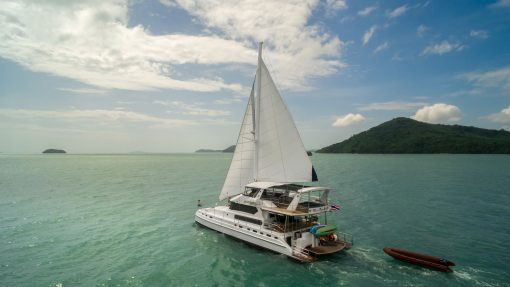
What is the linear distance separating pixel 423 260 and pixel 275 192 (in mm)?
14241

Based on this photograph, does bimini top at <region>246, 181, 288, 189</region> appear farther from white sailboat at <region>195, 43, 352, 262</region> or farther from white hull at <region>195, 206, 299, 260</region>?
white hull at <region>195, 206, 299, 260</region>

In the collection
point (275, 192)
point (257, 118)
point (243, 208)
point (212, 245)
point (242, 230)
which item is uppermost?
point (257, 118)

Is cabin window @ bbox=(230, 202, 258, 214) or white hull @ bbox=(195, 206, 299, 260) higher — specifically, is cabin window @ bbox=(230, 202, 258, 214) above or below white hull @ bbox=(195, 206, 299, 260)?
above

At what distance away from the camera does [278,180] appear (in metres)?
29.5

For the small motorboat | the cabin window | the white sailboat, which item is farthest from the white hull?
the small motorboat

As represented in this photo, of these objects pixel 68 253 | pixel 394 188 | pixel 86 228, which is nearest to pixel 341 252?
pixel 68 253

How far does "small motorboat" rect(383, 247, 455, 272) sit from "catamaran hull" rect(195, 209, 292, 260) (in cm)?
889

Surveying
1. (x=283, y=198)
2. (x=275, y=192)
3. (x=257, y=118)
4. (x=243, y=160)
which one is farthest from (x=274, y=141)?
(x=283, y=198)

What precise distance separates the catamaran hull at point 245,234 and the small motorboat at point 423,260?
350 inches

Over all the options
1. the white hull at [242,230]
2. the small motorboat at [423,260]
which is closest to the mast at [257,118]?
the white hull at [242,230]

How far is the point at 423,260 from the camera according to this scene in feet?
75.9

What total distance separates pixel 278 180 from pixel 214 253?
947cm

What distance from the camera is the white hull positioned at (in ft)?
83.7

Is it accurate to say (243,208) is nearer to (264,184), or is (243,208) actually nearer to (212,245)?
(264,184)
